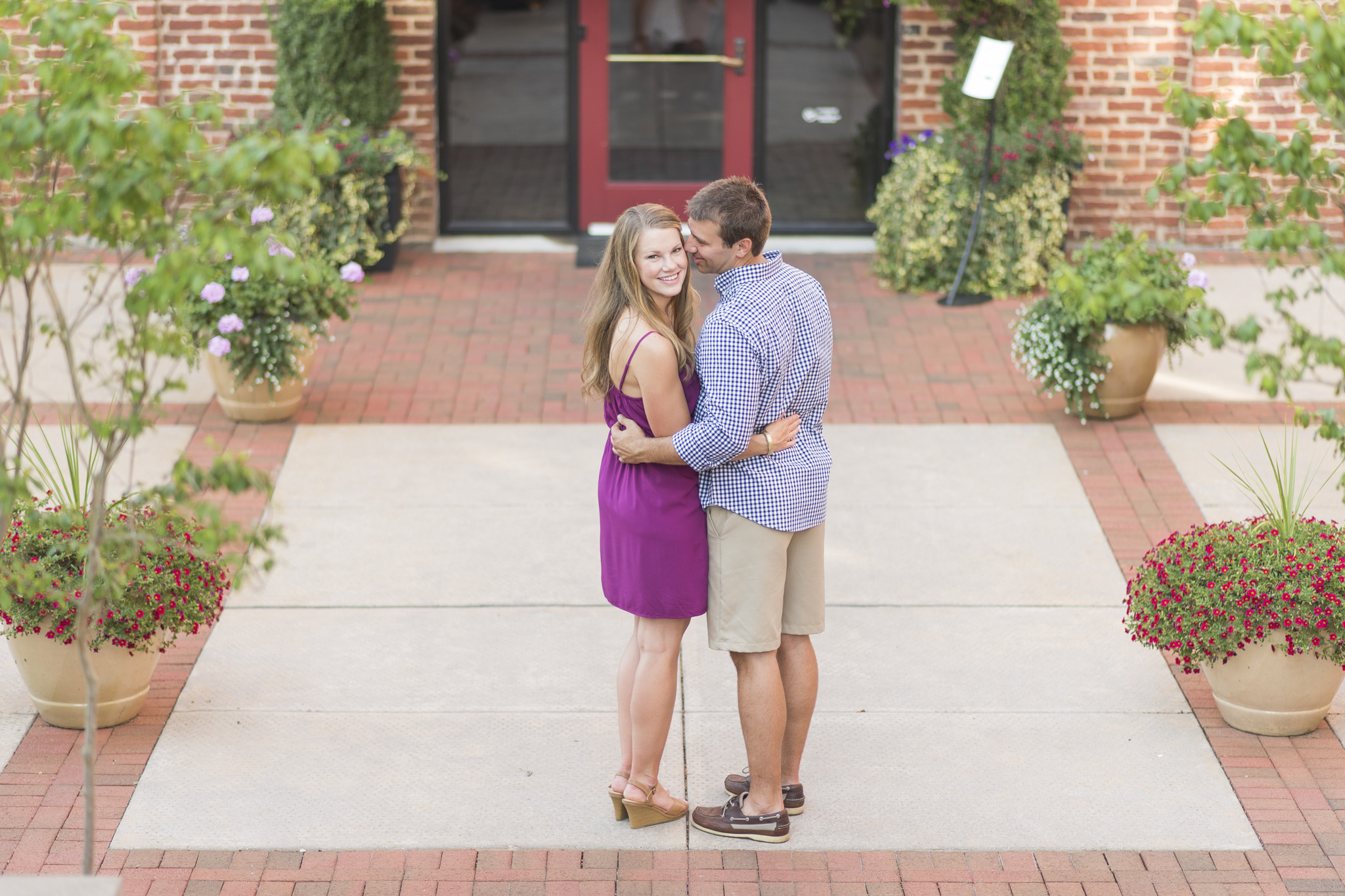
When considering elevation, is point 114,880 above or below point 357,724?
above

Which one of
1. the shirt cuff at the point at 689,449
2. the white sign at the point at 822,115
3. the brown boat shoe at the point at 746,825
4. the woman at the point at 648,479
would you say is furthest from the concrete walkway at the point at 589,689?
the white sign at the point at 822,115

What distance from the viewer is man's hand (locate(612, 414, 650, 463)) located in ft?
13.0

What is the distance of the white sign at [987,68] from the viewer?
9.13 meters

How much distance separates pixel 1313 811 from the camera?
4355mm

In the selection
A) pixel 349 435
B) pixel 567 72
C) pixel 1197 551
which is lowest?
pixel 349 435

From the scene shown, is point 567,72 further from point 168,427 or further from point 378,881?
point 378,881

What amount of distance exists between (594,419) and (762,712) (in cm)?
368

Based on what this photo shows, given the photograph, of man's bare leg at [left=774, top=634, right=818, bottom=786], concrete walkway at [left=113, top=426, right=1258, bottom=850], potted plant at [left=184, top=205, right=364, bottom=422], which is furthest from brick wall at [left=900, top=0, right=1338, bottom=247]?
man's bare leg at [left=774, top=634, right=818, bottom=786]

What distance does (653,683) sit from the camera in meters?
4.12

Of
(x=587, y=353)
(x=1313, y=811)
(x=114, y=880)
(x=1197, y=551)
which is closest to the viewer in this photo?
(x=114, y=880)

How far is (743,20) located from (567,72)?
4.17ft

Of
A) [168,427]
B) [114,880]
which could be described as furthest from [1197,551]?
[168,427]

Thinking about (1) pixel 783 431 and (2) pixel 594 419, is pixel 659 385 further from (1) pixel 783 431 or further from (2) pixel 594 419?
(2) pixel 594 419

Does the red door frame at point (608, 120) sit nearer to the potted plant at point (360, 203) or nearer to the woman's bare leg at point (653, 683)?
the potted plant at point (360, 203)
